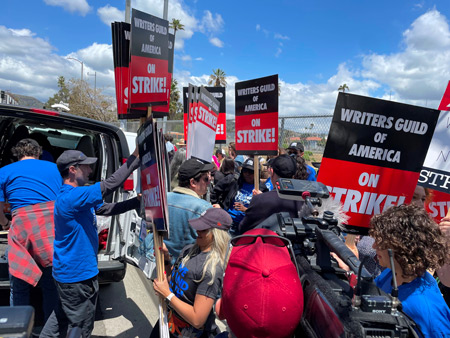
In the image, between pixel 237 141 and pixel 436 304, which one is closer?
pixel 436 304

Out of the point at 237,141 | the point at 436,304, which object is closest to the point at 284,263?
the point at 436,304

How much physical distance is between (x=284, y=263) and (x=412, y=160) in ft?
6.13

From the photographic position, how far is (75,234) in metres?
2.73

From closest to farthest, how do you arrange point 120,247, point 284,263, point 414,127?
point 284,263 → point 414,127 → point 120,247

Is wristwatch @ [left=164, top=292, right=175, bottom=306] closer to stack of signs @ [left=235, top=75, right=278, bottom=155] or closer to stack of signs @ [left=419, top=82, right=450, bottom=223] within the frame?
stack of signs @ [left=419, top=82, right=450, bottom=223]

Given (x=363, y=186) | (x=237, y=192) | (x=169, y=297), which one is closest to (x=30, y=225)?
(x=169, y=297)

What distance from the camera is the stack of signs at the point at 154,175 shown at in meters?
1.96

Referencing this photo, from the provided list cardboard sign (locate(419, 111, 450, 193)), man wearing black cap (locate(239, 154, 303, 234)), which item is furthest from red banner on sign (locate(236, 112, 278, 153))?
cardboard sign (locate(419, 111, 450, 193))

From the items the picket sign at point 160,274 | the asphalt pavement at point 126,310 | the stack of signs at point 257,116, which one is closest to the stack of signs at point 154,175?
the picket sign at point 160,274

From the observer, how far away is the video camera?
32.8 inches

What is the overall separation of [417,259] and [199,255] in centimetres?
124

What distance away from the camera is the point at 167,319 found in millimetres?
2258

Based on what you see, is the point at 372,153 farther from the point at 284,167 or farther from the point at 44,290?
the point at 44,290

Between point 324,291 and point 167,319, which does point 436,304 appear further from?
point 167,319
